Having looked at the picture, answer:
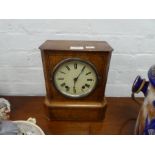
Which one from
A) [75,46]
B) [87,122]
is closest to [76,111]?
[87,122]

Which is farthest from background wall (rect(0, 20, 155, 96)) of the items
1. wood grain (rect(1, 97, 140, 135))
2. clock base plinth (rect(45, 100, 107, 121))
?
clock base plinth (rect(45, 100, 107, 121))

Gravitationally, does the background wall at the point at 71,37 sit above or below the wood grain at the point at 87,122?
above

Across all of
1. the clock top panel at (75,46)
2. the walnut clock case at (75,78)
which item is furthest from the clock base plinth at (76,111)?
the clock top panel at (75,46)

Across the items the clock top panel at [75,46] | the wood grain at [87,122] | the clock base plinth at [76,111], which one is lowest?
the wood grain at [87,122]

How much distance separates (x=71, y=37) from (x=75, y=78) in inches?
7.8

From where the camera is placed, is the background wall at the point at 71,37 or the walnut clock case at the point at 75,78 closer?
the walnut clock case at the point at 75,78

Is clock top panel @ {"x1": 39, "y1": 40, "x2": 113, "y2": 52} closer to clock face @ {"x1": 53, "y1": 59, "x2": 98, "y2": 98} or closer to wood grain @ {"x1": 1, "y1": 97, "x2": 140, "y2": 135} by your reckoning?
clock face @ {"x1": 53, "y1": 59, "x2": 98, "y2": 98}

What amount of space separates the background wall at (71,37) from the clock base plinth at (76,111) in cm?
21

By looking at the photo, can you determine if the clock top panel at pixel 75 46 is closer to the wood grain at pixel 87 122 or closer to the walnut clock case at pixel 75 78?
the walnut clock case at pixel 75 78

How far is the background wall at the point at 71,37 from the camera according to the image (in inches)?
31.5

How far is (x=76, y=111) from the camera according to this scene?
74 cm

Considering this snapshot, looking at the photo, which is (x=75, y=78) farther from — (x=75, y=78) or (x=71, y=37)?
(x=71, y=37)

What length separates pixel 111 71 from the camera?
0.89m
